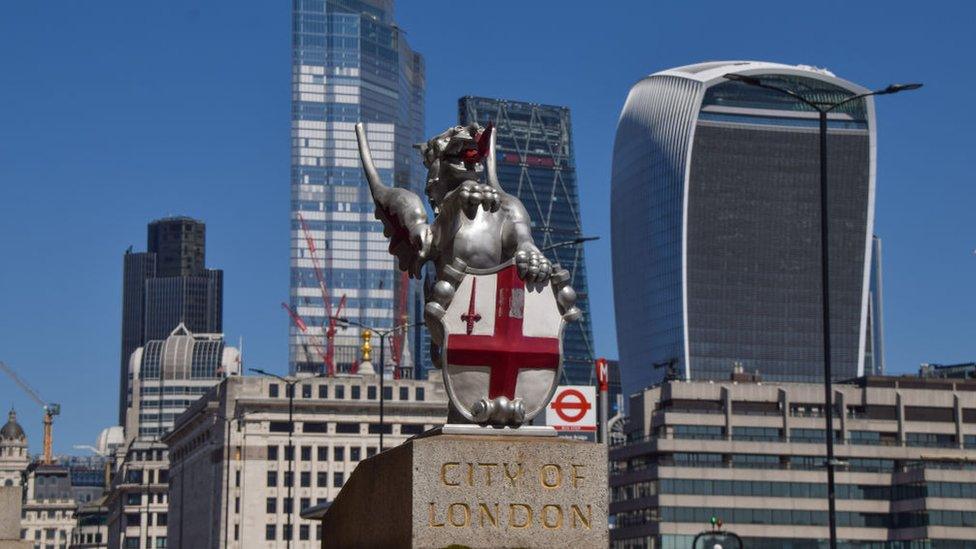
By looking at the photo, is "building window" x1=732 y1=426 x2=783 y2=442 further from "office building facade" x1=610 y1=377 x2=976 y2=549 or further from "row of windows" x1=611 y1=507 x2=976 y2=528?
"row of windows" x1=611 y1=507 x2=976 y2=528

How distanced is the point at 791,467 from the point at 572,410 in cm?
10267

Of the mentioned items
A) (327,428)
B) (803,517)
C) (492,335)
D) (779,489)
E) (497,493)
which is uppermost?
(327,428)

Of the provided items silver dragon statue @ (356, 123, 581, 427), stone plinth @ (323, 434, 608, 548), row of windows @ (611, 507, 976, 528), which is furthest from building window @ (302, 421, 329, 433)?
stone plinth @ (323, 434, 608, 548)

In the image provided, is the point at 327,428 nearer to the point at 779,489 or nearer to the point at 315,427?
the point at 315,427

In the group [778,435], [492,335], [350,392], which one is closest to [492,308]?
[492,335]

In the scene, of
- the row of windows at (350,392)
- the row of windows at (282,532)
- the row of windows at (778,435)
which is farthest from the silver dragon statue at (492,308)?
the row of windows at (350,392)

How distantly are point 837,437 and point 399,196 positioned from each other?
421 feet

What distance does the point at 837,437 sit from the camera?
150125 mm

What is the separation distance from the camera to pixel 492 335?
2427cm

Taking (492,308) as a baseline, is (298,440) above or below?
above

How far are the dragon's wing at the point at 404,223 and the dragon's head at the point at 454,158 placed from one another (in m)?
0.34

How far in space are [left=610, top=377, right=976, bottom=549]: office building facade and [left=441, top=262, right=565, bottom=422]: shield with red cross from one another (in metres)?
115

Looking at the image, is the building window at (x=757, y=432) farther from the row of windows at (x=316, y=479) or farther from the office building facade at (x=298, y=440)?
the row of windows at (x=316, y=479)

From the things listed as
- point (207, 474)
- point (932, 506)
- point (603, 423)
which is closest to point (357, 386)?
point (207, 474)
